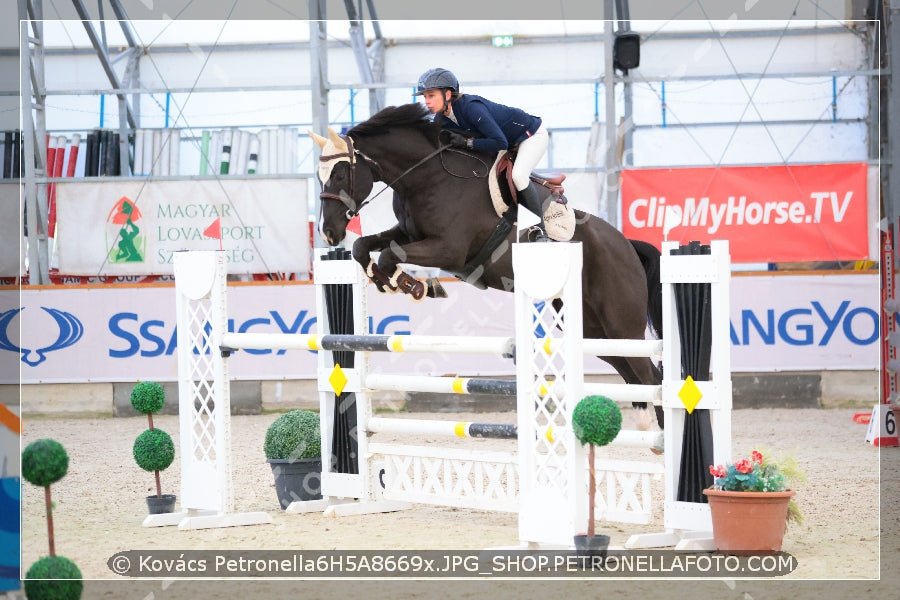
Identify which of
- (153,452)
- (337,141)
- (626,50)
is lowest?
(153,452)

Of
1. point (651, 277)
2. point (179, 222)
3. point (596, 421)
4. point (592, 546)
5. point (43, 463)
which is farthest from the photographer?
point (179, 222)

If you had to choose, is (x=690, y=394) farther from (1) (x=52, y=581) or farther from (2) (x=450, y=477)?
(1) (x=52, y=581)

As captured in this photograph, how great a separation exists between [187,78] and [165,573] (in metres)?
10.0

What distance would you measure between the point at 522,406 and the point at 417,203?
1431mm

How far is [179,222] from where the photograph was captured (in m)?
9.93

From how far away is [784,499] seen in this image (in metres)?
3.83

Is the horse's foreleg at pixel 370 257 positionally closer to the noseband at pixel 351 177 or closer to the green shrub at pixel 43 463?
the noseband at pixel 351 177

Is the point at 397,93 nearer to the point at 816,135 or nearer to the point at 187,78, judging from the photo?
the point at 187,78

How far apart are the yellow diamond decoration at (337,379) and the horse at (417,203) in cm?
55

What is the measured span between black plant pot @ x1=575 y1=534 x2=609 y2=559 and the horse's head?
5.60 feet

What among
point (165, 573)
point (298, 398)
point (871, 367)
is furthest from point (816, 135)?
point (165, 573)

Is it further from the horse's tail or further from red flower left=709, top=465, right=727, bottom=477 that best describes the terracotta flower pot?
the horse's tail

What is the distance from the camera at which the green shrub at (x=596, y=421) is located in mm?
Result: 3541

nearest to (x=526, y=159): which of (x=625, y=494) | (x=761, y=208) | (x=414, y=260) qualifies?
(x=414, y=260)
